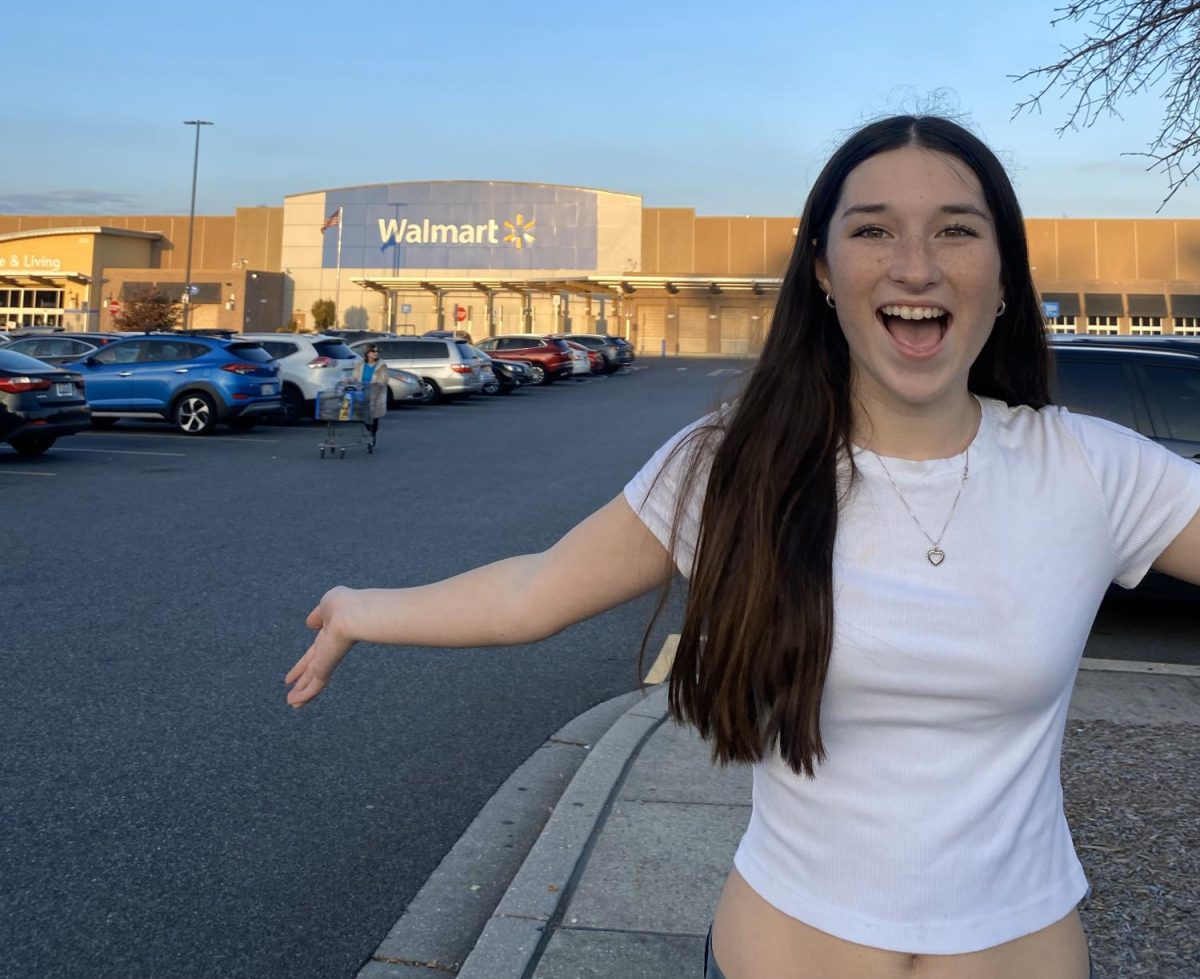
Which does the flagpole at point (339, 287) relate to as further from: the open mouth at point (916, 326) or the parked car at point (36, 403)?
the open mouth at point (916, 326)

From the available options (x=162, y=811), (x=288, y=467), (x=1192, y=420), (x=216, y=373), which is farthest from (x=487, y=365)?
(x=162, y=811)

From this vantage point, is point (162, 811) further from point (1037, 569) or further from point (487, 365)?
point (487, 365)

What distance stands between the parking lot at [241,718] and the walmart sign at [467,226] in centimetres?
6505

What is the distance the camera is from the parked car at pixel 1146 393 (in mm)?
8031

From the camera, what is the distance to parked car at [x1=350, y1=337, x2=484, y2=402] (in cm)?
3222

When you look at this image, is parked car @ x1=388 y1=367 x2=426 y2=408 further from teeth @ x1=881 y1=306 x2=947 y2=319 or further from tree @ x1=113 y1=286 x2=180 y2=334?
tree @ x1=113 y1=286 x2=180 y2=334

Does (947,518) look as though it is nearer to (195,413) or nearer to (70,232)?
(195,413)

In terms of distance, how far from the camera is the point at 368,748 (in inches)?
220

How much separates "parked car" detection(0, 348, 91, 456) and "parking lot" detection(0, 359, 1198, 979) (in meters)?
3.17

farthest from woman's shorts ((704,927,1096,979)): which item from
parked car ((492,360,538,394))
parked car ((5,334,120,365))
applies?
parked car ((492,360,538,394))

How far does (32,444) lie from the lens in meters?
17.2

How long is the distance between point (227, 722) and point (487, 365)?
2872cm

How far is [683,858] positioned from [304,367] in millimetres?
22205

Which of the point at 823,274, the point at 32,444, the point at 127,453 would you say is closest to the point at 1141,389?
the point at 823,274
